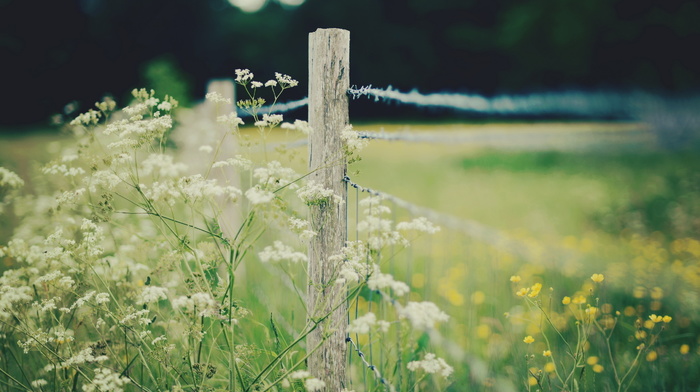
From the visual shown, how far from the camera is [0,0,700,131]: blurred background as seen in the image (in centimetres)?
1748

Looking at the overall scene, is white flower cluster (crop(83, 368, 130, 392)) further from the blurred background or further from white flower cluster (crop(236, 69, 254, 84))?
the blurred background

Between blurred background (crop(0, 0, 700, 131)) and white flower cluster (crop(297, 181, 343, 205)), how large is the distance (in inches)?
614

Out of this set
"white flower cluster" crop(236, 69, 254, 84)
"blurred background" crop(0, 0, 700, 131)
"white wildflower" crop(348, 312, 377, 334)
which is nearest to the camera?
"white wildflower" crop(348, 312, 377, 334)

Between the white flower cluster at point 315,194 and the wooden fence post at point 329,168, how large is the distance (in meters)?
0.10

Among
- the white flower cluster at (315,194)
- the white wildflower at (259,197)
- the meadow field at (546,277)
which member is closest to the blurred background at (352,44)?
the meadow field at (546,277)

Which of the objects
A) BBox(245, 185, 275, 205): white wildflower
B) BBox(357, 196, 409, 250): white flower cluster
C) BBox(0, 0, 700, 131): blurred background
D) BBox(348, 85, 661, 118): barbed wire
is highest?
BBox(0, 0, 700, 131): blurred background

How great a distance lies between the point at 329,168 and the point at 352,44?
22.6 metres

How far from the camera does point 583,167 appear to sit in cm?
1133

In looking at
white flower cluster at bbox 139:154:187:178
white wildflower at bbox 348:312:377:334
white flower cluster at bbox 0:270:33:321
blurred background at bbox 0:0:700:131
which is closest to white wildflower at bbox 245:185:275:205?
white flower cluster at bbox 139:154:187:178

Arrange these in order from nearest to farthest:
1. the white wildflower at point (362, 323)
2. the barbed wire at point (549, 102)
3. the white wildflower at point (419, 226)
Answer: the barbed wire at point (549, 102), the white wildflower at point (362, 323), the white wildflower at point (419, 226)

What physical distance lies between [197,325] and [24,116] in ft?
88.9

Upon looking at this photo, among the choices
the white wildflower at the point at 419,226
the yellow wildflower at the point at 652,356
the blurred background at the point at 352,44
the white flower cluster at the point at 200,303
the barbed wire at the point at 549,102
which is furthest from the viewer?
the blurred background at the point at 352,44

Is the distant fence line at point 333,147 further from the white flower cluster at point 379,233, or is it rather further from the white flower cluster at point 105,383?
the white flower cluster at point 105,383

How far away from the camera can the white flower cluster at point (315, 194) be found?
1732 millimetres
